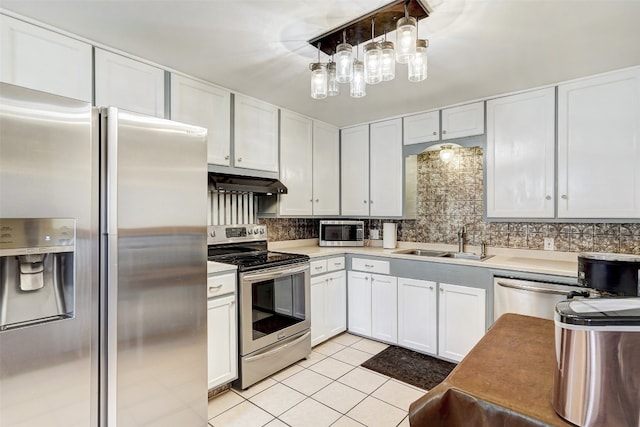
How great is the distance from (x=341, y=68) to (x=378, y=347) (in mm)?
2566

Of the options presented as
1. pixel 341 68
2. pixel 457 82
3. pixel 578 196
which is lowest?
pixel 578 196

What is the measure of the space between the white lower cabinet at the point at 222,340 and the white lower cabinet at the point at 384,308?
148 cm

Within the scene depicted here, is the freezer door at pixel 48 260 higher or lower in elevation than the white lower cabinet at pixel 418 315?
higher

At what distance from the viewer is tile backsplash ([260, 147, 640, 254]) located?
2641 millimetres

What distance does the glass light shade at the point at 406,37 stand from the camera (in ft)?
5.00

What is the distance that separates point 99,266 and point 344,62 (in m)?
1.59

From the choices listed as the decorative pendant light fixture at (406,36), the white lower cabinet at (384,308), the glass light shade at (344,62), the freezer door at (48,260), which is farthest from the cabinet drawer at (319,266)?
the decorative pendant light fixture at (406,36)

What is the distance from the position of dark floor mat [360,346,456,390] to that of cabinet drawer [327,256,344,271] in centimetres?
91

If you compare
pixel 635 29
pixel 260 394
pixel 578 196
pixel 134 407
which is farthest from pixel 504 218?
pixel 134 407

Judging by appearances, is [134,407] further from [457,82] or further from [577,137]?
[577,137]

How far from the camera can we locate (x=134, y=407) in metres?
1.56

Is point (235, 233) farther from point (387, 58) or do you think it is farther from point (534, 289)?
point (534, 289)

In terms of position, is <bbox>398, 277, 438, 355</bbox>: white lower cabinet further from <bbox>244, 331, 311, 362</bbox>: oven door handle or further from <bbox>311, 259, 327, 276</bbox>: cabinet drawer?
<bbox>244, 331, 311, 362</bbox>: oven door handle

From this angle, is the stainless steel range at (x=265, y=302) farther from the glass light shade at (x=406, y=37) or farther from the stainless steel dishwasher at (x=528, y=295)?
the glass light shade at (x=406, y=37)
